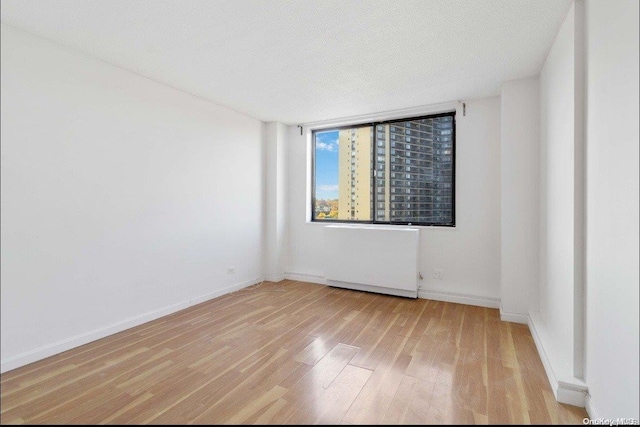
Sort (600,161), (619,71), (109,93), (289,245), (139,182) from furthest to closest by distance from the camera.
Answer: (289,245), (139,182), (109,93), (600,161), (619,71)

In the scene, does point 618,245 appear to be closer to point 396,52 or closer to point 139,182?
point 396,52

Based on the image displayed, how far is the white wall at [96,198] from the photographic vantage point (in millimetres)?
2191

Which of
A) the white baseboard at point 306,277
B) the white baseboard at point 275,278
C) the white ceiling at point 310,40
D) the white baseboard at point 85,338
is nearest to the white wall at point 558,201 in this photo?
the white ceiling at point 310,40

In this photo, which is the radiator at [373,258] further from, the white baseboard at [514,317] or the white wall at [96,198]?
the white wall at [96,198]

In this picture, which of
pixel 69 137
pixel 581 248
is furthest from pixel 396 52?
pixel 69 137

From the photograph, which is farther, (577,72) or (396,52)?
(396,52)

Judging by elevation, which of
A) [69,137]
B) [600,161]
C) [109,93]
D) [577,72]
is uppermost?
[109,93]

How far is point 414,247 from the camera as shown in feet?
12.4

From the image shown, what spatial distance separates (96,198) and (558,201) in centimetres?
390

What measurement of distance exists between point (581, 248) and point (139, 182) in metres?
3.74

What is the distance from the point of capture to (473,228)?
Result: 3678mm

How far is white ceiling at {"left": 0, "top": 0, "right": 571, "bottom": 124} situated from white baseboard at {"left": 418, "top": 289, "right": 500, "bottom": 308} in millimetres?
2497

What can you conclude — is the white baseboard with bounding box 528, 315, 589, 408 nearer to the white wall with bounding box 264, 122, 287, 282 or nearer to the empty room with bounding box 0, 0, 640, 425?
the empty room with bounding box 0, 0, 640, 425

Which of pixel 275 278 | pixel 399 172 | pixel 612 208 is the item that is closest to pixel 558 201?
pixel 612 208
